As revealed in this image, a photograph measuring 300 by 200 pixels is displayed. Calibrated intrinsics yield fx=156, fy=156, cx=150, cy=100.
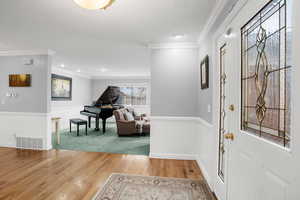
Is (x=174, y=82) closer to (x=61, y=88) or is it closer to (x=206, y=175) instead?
(x=206, y=175)

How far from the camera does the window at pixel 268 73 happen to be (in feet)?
2.94

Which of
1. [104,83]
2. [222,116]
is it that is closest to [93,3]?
[222,116]

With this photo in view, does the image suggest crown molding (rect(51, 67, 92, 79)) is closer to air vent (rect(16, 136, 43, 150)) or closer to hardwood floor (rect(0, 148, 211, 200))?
air vent (rect(16, 136, 43, 150))

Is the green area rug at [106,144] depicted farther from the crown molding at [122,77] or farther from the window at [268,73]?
the crown molding at [122,77]

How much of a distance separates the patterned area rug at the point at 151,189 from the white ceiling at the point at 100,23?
2.38 m

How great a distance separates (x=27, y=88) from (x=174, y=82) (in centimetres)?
359

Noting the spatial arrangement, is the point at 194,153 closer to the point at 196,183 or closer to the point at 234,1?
the point at 196,183

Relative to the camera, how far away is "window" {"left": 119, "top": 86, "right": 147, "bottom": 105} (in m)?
8.09

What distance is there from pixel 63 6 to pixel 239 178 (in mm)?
2676

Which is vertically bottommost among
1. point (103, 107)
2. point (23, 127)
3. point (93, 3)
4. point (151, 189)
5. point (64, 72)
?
point (151, 189)

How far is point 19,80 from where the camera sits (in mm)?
3832

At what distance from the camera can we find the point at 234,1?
5.15 feet

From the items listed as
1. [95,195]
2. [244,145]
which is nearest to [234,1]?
[244,145]

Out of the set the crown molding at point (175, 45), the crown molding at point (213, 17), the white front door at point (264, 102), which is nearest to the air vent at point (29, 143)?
the crown molding at point (175, 45)
